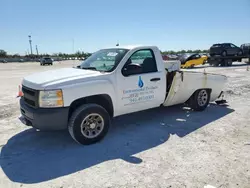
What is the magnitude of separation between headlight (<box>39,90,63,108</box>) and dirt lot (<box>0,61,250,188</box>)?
86 cm

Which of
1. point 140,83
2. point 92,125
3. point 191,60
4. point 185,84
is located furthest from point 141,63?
point 191,60

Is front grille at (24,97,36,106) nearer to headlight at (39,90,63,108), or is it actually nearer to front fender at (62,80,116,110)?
headlight at (39,90,63,108)

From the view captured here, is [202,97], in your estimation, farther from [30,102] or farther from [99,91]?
[30,102]

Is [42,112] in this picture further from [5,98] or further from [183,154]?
[5,98]

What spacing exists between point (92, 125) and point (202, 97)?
3565 millimetres

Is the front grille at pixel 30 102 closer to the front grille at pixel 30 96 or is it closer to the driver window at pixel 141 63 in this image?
the front grille at pixel 30 96

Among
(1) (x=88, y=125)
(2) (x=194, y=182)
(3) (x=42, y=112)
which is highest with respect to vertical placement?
(3) (x=42, y=112)

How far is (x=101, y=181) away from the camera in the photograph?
3.05 meters

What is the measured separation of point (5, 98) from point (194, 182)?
25.7 feet

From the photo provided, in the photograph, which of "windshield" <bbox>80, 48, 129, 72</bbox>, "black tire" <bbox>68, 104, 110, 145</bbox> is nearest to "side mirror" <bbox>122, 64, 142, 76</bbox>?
"windshield" <bbox>80, 48, 129, 72</bbox>

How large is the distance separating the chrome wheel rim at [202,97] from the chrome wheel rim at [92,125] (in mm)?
3234

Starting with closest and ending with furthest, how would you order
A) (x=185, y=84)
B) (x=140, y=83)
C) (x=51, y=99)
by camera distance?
1. (x=51, y=99)
2. (x=140, y=83)
3. (x=185, y=84)

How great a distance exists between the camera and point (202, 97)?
6355 millimetres

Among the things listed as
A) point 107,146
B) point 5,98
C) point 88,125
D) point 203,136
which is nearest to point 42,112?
point 88,125
